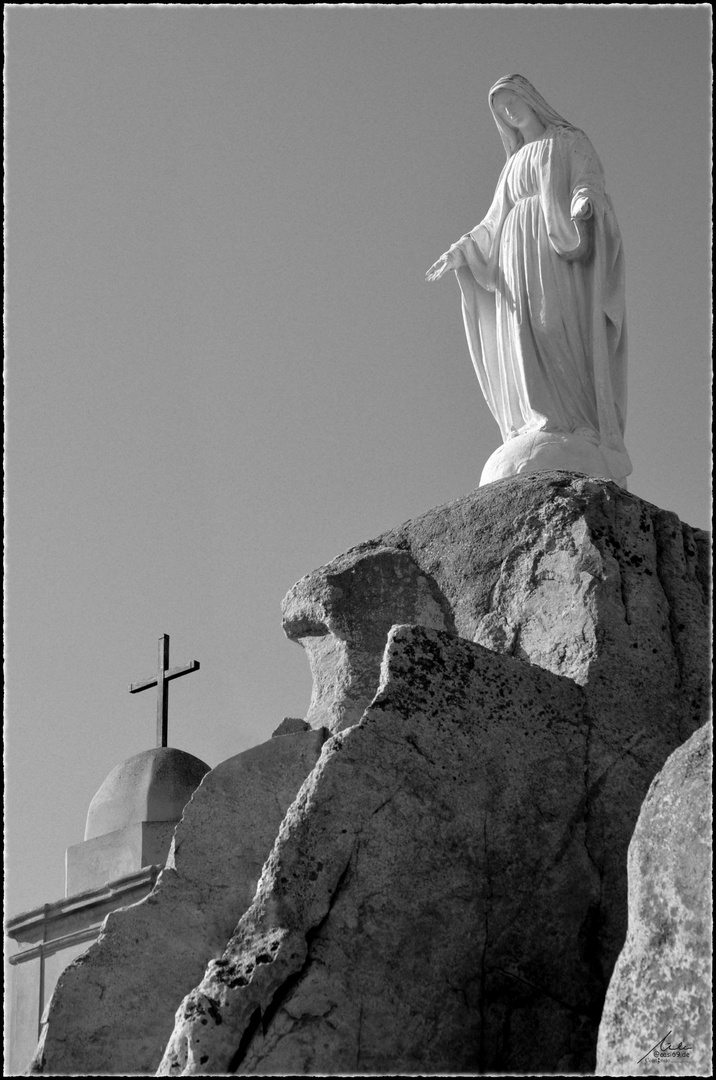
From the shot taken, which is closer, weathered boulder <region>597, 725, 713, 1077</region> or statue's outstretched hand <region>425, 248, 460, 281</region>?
weathered boulder <region>597, 725, 713, 1077</region>

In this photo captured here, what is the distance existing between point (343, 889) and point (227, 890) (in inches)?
39.7

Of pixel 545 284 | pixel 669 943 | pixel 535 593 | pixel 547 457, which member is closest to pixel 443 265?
pixel 545 284

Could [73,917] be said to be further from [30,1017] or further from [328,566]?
[328,566]

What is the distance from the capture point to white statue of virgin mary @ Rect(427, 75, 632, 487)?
27.7 feet

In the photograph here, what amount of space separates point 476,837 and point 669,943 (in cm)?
105

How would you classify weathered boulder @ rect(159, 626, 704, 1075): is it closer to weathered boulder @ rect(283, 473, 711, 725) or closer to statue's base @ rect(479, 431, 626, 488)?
weathered boulder @ rect(283, 473, 711, 725)

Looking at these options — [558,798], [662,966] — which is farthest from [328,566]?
[662,966]

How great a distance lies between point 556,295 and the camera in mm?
8711

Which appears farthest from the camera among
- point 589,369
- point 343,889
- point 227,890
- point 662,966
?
point 589,369

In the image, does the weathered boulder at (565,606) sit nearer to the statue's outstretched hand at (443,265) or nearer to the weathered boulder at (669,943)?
the weathered boulder at (669,943)

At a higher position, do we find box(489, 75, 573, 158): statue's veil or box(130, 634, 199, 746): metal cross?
box(489, 75, 573, 158): statue's veil

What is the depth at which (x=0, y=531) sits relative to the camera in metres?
5.08
